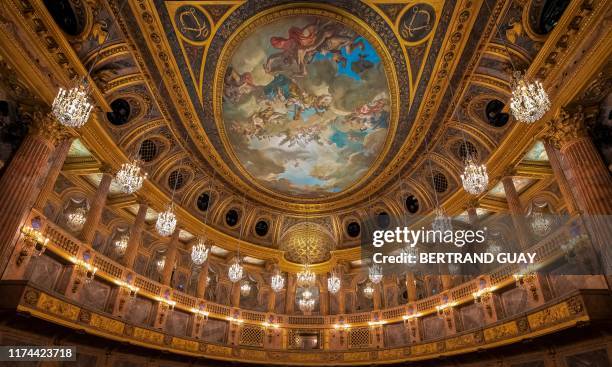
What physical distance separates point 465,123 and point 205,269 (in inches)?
579

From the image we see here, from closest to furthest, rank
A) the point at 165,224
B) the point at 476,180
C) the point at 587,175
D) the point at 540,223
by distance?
the point at 587,175, the point at 476,180, the point at 165,224, the point at 540,223


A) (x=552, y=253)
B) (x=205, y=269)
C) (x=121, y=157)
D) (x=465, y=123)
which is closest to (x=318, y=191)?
(x=205, y=269)

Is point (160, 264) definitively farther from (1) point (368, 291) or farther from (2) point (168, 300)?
(1) point (368, 291)

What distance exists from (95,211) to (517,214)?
1565 centimetres

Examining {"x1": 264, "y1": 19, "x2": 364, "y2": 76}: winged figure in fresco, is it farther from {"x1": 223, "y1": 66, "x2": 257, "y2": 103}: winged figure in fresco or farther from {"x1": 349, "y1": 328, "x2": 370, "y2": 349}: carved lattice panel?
{"x1": 349, "y1": 328, "x2": 370, "y2": 349}: carved lattice panel

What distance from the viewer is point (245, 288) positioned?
65.2 ft

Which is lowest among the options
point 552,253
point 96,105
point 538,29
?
point 552,253

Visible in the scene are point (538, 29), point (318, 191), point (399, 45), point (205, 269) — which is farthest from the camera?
point (318, 191)

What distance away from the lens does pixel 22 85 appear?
8.80m

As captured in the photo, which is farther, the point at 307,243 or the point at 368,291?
the point at 307,243

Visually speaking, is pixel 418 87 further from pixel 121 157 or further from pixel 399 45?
pixel 121 157

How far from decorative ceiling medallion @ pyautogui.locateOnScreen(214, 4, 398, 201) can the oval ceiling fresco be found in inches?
1.5

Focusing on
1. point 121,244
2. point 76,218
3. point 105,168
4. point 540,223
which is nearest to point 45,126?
point 105,168

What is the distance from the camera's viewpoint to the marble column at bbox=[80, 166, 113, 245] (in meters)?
11.8
